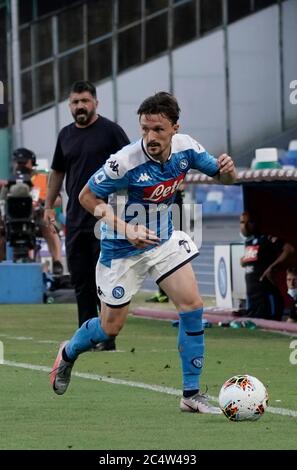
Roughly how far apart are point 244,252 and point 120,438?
9.91 meters

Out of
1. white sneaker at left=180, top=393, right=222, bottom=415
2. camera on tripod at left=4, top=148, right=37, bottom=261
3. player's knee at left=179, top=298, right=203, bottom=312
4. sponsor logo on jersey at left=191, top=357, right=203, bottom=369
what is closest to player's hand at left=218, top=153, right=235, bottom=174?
player's knee at left=179, top=298, right=203, bottom=312

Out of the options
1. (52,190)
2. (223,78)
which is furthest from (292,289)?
(223,78)

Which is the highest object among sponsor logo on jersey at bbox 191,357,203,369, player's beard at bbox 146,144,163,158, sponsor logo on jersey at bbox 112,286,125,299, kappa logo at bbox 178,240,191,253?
player's beard at bbox 146,144,163,158

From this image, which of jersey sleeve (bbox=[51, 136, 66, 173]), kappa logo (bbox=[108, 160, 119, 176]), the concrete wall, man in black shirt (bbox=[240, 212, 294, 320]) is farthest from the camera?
the concrete wall

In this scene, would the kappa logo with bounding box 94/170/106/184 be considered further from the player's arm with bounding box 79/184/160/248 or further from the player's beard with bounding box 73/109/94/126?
the player's beard with bounding box 73/109/94/126

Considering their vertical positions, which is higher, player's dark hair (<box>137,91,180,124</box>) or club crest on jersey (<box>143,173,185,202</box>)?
player's dark hair (<box>137,91,180,124</box>)

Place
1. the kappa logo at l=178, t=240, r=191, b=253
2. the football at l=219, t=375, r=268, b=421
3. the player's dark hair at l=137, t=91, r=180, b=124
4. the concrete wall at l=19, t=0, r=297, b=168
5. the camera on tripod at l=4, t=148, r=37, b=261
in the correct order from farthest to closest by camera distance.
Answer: the concrete wall at l=19, t=0, r=297, b=168, the camera on tripod at l=4, t=148, r=37, b=261, the kappa logo at l=178, t=240, r=191, b=253, the player's dark hair at l=137, t=91, r=180, b=124, the football at l=219, t=375, r=268, b=421

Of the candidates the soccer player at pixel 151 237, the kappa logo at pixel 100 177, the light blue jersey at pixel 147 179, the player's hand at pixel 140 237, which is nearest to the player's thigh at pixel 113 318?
the soccer player at pixel 151 237

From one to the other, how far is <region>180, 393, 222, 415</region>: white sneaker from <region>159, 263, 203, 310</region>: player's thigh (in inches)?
A: 21.2

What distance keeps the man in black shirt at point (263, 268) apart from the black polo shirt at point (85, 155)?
4.38 metres

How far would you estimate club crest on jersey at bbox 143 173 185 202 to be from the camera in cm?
948

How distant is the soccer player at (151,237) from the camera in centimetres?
927

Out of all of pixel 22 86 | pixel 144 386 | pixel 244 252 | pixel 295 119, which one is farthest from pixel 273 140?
pixel 144 386

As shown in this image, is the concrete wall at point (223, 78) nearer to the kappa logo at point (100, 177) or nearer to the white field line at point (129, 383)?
the white field line at point (129, 383)
